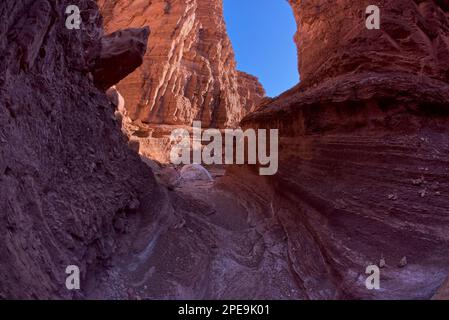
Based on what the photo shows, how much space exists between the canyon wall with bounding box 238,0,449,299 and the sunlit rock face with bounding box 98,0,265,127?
2179 cm

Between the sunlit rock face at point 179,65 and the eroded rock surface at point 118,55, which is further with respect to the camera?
the sunlit rock face at point 179,65

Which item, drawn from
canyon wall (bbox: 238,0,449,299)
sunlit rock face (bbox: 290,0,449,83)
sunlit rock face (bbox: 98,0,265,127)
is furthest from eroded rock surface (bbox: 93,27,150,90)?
sunlit rock face (bbox: 98,0,265,127)

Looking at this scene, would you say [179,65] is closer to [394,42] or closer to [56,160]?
[394,42]

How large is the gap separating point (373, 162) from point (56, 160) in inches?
183

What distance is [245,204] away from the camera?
22.3 ft

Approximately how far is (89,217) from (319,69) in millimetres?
5677

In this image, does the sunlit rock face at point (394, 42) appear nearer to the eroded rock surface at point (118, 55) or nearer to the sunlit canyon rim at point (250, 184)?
the sunlit canyon rim at point (250, 184)

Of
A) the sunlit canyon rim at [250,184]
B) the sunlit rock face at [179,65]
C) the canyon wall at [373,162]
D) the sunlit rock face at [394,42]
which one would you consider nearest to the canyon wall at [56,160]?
the sunlit canyon rim at [250,184]

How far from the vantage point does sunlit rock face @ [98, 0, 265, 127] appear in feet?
86.0

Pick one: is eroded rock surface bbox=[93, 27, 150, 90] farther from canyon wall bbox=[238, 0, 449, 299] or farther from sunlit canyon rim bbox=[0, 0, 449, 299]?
canyon wall bbox=[238, 0, 449, 299]

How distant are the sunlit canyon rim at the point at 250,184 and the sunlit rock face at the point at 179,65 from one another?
21.2 m

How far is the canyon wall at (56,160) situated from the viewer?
2.85 m

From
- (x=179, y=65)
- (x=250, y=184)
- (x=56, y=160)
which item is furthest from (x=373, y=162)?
(x=179, y=65)

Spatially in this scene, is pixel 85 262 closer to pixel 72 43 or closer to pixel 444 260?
pixel 72 43
